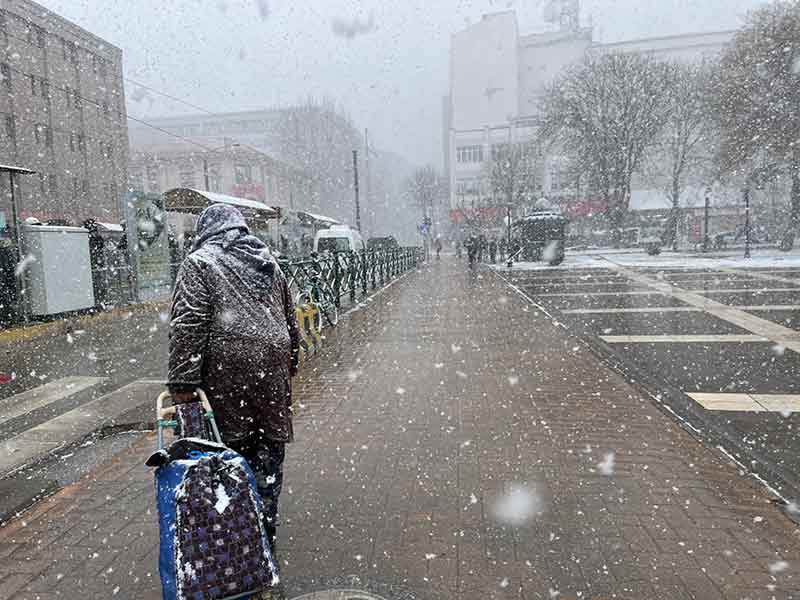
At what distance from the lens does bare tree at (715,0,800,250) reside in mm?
24641

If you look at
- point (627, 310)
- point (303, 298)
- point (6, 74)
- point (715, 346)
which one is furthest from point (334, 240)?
point (6, 74)

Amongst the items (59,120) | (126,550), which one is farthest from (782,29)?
(59,120)

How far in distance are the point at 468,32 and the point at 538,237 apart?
230ft

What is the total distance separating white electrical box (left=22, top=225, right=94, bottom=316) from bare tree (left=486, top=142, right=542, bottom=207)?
4467 cm

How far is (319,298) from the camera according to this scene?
9.40 m

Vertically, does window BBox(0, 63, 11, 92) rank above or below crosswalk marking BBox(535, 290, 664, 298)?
above

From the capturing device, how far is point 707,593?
259cm

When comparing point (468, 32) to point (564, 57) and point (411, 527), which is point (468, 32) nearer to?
point (564, 57)

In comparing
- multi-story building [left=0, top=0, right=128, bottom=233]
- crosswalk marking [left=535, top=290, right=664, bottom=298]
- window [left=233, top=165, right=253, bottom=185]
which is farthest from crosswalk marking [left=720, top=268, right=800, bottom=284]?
window [left=233, top=165, right=253, bottom=185]

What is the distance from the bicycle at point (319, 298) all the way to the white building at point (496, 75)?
69.7 m

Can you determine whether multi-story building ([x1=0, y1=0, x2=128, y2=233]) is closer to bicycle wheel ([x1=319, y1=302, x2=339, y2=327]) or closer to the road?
bicycle wheel ([x1=319, y1=302, x2=339, y2=327])

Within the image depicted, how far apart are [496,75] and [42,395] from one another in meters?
88.1

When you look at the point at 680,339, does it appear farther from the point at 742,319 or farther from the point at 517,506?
the point at 517,506

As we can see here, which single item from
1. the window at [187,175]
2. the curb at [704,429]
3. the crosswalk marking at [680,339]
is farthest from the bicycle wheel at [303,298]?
the window at [187,175]
